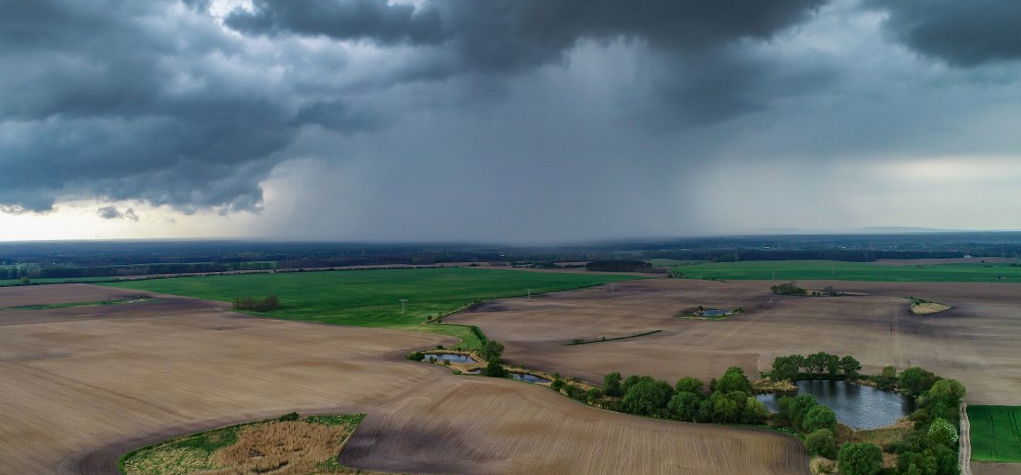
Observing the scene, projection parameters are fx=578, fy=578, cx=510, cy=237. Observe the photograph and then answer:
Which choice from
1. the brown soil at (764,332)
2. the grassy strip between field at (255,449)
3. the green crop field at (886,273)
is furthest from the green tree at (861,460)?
the green crop field at (886,273)

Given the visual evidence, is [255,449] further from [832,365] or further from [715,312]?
[715,312]

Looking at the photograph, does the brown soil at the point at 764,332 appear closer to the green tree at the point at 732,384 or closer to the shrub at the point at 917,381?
the shrub at the point at 917,381

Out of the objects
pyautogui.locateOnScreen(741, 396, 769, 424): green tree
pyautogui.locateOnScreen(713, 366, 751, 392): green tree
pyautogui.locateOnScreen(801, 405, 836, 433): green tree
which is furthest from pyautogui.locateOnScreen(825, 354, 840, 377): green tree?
pyautogui.locateOnScreen(801, 405, 836, 433): green tree

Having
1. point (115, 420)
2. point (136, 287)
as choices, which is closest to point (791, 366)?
point (115, 420)

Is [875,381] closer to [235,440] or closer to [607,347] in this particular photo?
[607,347]

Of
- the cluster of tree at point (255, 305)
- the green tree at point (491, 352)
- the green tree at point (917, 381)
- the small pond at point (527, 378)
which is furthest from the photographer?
the cluster of tree at point (255, 305)

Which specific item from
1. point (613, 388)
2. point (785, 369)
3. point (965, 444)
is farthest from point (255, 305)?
point (965, 444)
